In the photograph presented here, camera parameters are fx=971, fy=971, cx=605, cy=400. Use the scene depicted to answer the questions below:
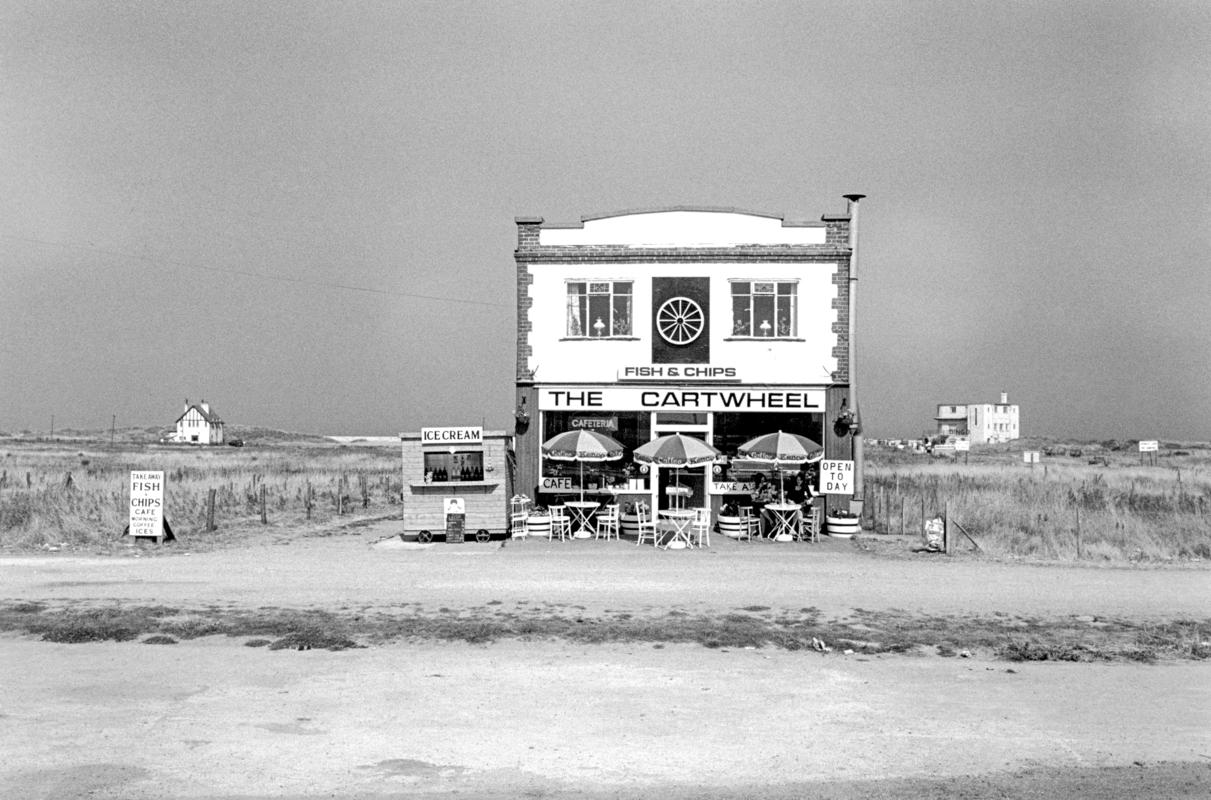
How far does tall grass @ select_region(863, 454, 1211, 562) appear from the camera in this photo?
67.3 feet

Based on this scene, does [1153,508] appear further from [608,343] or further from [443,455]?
[443,455]

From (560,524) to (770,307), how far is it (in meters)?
7.51

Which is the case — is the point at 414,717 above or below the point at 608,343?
below

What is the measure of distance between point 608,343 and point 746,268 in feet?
12.8

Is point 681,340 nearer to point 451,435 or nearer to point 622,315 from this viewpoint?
point 622,315

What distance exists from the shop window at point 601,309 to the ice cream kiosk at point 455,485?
3714 mm

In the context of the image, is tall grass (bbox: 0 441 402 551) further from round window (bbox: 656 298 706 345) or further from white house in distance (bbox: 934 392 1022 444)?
white house in distance (bbox: 934 392 1022 444)

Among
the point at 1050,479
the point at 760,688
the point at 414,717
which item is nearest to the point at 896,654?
the point at 760,688

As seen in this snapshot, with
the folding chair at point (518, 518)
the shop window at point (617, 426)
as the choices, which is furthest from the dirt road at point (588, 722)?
the shop window at point (617, 426)

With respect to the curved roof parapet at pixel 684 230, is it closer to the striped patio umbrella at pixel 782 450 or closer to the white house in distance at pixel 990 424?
the striped patio umbrella at pixel 782 450

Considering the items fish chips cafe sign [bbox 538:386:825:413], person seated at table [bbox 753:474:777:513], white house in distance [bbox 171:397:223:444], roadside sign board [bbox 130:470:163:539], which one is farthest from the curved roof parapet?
white house in distance [bbox 171:397:223:444]

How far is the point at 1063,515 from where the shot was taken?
25703mm

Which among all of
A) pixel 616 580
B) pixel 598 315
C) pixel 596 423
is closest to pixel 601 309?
pixel 598 315

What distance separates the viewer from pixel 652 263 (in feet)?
79.2
